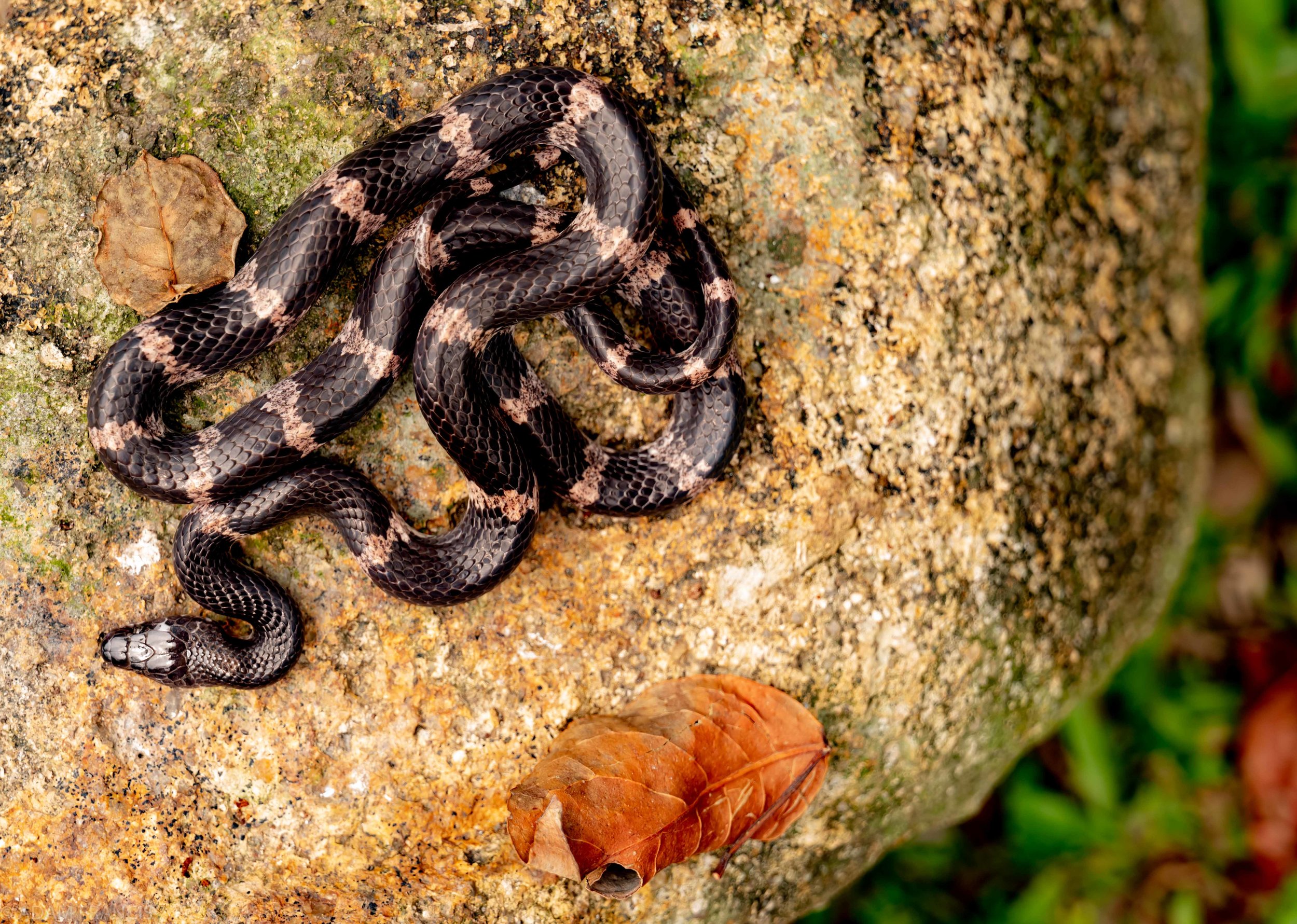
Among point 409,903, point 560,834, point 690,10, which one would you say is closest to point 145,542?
point 409,903

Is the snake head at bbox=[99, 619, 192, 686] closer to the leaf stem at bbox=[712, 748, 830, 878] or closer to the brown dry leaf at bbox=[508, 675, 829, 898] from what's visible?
the brown dry leaf at bbox=[508, 675, 829, 898]

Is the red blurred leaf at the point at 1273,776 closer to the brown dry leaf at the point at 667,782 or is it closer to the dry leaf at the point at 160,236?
the brown dry leaf at the point at 667,782

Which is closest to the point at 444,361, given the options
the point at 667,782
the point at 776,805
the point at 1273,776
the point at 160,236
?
the point at 160,236

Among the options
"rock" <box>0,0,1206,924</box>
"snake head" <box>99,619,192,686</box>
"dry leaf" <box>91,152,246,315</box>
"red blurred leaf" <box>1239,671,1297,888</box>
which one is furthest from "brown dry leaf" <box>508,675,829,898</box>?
"red blurred leaf" <box>1239,671,1297,888</box>

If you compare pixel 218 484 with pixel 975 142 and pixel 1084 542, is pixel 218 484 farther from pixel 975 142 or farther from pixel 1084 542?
pixel 1084 542

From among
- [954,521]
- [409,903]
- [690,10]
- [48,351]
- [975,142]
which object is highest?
[690,10]

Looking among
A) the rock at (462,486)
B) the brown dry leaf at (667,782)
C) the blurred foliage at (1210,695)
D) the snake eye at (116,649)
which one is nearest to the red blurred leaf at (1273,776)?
the blurred foliage at (1210,695)

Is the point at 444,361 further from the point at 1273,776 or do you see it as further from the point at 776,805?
the point at 1273,776
